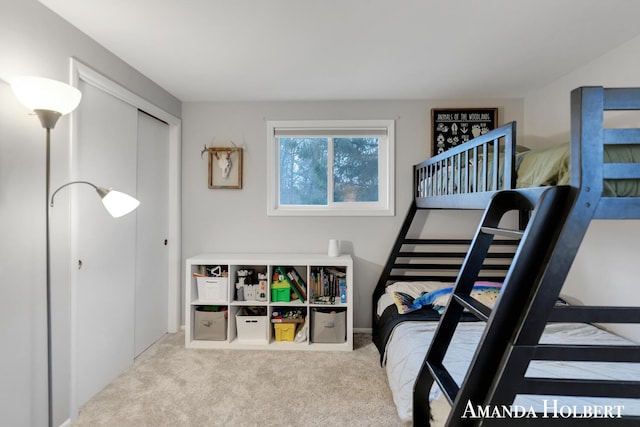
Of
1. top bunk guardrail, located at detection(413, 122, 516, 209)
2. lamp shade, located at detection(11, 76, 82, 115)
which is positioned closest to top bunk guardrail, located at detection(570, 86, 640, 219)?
top bunk guardrail, located at detection(413, 122, 516, 209)

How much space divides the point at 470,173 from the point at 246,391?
2090 mm

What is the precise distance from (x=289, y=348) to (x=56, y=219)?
6.51 ft

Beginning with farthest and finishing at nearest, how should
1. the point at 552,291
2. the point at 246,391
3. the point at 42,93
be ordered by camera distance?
1. the point at 246,391
2. the point at 42,93
3. the point at 552,291

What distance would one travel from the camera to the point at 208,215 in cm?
320

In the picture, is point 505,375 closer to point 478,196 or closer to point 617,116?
point 478,196

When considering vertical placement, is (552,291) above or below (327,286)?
above

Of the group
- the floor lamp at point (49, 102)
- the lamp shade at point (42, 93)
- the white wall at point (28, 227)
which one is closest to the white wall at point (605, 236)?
the floor lamp at point (49, 102)

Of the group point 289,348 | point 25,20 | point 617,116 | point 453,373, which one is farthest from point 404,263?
point 25,20

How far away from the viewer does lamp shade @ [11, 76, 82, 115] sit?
4.40ft

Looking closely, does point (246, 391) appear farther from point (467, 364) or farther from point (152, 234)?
point (152, 234)

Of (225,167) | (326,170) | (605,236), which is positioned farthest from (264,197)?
(605,236)

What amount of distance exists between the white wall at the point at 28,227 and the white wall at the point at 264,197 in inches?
54.8

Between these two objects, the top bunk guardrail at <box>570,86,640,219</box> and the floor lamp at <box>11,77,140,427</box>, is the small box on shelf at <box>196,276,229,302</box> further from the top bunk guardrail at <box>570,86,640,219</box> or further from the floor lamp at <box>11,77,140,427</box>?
the top bunk guardrail at <box>570,86,640,219</box>

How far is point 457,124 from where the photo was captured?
306cm
